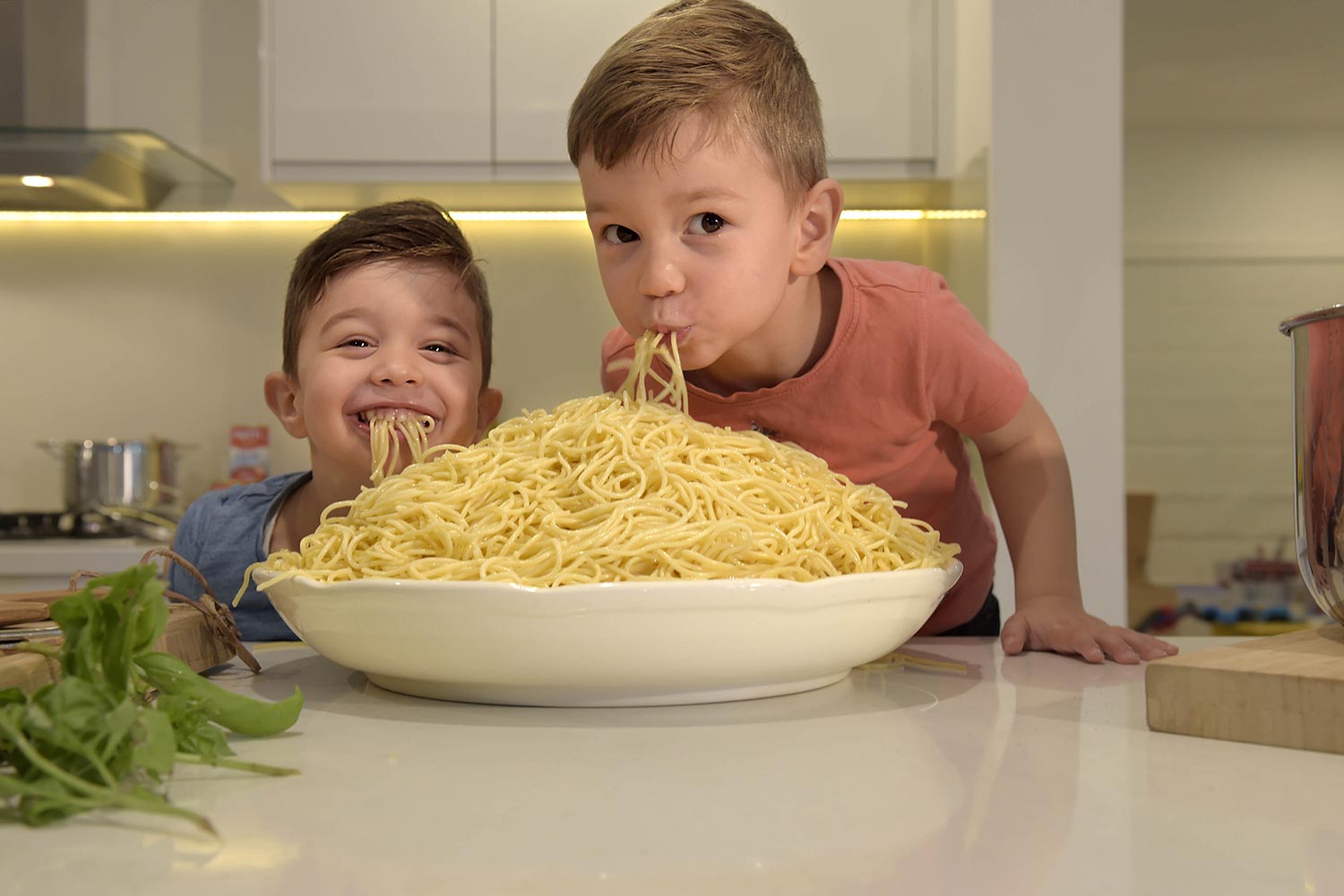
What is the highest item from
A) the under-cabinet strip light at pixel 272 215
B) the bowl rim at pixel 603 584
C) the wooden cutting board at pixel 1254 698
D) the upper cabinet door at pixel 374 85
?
the upper cabinet door at pixel 374 85

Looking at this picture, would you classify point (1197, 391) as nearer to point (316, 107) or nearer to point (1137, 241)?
point (1137, 241)

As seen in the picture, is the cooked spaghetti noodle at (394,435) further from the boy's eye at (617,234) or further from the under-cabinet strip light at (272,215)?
the under-cabinet strip light at (272,215)

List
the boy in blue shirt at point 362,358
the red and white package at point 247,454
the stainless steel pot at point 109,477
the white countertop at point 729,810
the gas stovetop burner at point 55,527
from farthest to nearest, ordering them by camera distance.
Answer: the red and white package at point 247,454
the stainless steel pot at point 109,477
the gas stovetop burner at point 55,527
the boy in blue shirt at point 362,358
the white countertop at point 729,810

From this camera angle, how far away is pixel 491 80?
9.25 feet

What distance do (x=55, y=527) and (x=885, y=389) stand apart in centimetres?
227

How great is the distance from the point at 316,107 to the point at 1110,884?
276 centimetres

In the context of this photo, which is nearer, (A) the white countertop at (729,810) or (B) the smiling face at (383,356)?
(A) the white countertop at (729,810)

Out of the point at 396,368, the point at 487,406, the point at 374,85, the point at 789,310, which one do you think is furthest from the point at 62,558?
the point at 789,310

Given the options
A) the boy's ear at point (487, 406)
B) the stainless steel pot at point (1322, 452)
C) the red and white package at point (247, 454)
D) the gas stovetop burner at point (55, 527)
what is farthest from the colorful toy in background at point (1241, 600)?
the stainless steel pot at point (1322, 452)

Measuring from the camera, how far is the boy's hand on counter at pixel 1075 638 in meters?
0.95

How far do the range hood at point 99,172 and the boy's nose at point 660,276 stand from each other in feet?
6.87

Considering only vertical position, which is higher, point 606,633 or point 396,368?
point 396,368

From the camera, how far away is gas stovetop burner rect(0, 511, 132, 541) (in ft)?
8.95

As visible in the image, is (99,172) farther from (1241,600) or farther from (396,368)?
(1241,600)
